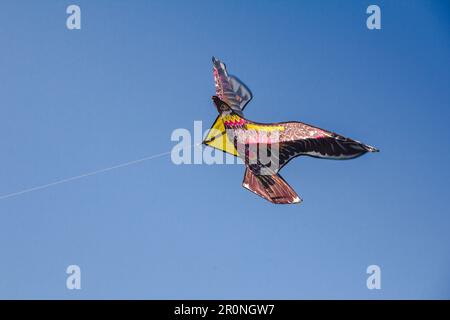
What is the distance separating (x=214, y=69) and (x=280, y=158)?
103 inches

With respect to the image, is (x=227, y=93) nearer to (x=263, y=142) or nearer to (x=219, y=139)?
(x=219, y=139)

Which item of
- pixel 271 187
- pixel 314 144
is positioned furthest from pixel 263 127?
pixel 271 187

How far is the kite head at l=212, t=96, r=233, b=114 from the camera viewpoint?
48.6 feet

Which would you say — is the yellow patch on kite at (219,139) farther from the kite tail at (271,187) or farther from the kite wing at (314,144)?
the kite wing at (314,144)

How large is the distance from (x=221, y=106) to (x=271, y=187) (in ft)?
7.12

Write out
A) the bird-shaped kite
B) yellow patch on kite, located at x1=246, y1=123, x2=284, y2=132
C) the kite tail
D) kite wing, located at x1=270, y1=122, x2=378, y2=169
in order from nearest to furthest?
kite wing, located at x1=270, y1=122, x2=378, y2=169
the bird-shaped kite
yellow patch on kite, located at x1=246, y1=123, x2=284, y2=132
the kite tail

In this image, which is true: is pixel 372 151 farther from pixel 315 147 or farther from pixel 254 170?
pixel 254 170

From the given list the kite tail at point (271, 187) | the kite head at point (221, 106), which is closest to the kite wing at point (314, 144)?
the kite tail at point (271, 187)

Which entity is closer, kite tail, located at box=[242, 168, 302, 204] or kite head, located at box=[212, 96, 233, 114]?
kite head, located at box=[212, 96, 233, 114]

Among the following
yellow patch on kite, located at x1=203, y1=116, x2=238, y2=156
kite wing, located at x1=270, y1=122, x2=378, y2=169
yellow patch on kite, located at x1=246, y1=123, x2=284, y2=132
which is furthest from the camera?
yellow patch on kite, located at x1=203, y1=116, x2=238, y2=156

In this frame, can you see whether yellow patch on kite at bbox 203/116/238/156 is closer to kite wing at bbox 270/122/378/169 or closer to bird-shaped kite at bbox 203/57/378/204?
bird-shaped kite at bbox 203/57/378/204

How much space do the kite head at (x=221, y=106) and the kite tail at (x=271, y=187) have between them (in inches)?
60.2

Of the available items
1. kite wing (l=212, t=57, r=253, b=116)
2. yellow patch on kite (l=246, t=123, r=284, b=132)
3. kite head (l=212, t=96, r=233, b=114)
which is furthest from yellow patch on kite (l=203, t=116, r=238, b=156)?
yellow patch on kite (l=246, t=123, r=284, b=132)

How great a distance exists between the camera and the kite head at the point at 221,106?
14805 millimetres
